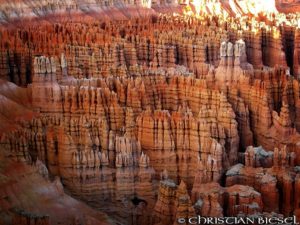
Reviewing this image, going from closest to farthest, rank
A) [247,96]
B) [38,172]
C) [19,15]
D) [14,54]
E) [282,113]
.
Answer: [38,172] < [282,113] < [247,96] < [14,54] < [19,15]

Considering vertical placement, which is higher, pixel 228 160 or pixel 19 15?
pixel 19 15

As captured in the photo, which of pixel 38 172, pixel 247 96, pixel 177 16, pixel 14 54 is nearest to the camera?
pixel 38 172

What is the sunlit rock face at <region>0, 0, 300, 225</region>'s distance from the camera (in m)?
A: 23.4

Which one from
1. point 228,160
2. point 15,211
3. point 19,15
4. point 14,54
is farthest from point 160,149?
point 19,15

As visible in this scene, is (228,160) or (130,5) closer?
(228,160)

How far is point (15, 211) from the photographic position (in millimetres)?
20406

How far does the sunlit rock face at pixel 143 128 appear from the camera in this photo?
23.4 m

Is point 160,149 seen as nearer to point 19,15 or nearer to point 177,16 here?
point 19,15

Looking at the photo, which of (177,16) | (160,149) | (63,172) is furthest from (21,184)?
(177,16)

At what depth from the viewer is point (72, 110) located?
30.3 meters

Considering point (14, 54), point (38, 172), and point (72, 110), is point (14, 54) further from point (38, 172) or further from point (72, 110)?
point (38, 172)

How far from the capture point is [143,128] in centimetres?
2897

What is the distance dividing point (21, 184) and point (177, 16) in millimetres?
33485

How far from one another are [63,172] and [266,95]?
1022cm
